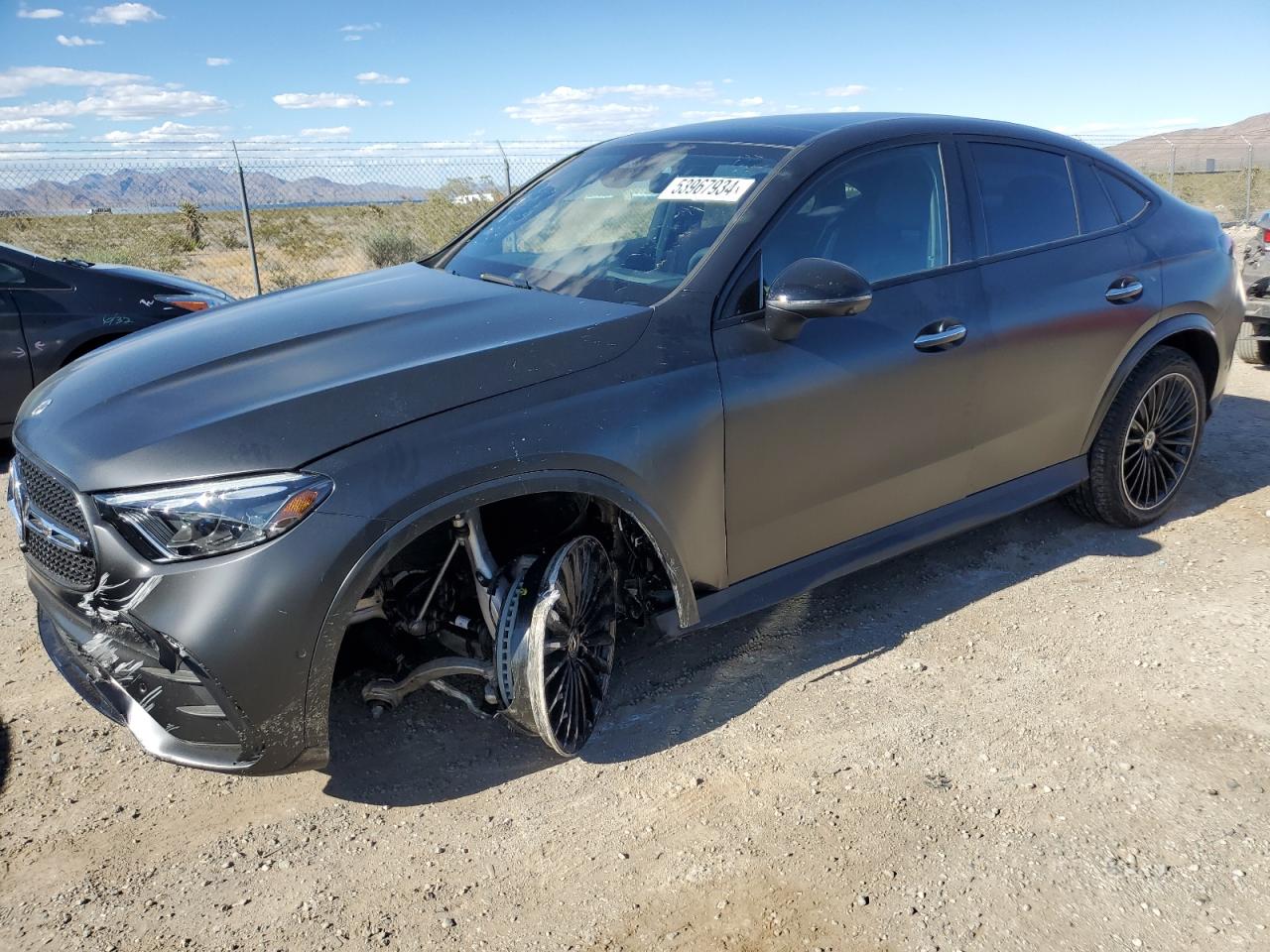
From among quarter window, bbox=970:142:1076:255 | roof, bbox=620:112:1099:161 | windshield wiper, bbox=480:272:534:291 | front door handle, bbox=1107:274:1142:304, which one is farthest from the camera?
front door handle, bbox=1107:274:1142:304

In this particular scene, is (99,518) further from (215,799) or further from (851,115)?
(851,115)

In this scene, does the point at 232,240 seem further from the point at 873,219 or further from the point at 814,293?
the point at 814,293

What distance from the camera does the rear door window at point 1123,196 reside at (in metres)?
4.22

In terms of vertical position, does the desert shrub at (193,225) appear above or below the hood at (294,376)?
below

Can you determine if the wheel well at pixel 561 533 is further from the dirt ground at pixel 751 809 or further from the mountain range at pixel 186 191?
the mountain range at pixel 186 191

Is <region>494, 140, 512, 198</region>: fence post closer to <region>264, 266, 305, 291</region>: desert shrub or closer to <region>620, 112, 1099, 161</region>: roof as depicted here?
<region>264, 266, 305, 291</region>: desert shrub

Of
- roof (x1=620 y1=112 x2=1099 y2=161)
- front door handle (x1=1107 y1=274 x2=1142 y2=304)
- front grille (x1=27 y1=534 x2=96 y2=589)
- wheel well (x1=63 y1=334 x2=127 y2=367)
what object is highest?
roof (x1=620 y1=112 x2=1099 y2=161)

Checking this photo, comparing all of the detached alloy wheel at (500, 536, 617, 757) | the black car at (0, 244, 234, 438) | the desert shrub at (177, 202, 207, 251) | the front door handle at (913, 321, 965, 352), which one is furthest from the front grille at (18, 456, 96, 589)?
the desert shrub at (177, 202, 207, 251)

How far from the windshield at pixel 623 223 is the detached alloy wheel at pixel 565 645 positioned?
84cm

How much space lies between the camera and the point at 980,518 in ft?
12.5

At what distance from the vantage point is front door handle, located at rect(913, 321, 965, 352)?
3.42 metres

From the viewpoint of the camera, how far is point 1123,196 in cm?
427

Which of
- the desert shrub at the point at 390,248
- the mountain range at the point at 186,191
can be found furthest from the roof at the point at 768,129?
the desert shrub at the point at 390,248

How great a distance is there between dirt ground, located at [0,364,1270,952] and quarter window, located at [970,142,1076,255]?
4.88 feet
